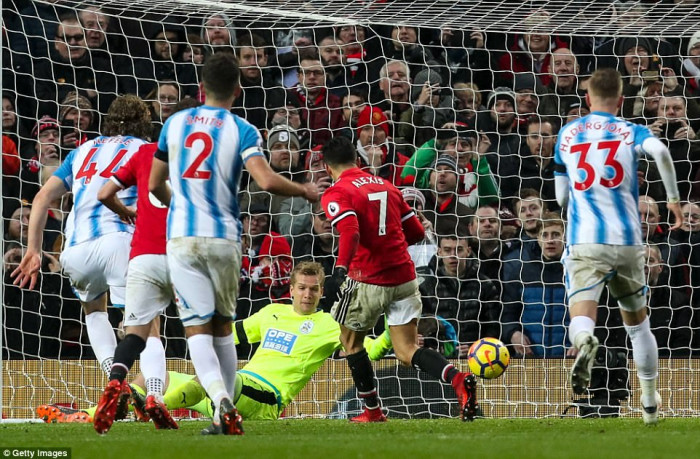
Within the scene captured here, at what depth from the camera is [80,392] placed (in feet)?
30.3

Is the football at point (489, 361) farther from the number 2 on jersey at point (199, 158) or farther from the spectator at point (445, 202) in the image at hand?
the spectator at point (445, 202)

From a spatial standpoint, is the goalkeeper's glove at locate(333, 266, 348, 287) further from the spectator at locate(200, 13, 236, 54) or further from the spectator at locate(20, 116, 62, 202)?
the spectator at locate(200, 13, 236, 54)

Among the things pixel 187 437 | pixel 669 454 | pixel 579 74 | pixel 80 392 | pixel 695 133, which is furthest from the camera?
pixel 579 74

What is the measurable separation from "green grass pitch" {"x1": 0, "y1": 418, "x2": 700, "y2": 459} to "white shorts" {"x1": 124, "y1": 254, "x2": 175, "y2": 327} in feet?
2.06

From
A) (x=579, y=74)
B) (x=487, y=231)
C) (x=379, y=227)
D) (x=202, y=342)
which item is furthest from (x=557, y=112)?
(x=202, y=342)

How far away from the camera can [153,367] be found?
23.1ft

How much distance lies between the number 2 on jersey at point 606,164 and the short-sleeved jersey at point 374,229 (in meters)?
1.49

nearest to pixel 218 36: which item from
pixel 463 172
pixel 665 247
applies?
pixel 463 172

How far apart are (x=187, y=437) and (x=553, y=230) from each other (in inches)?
224

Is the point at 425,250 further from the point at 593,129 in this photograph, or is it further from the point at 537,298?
the point at 593,129

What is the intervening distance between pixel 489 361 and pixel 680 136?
14.8 feet

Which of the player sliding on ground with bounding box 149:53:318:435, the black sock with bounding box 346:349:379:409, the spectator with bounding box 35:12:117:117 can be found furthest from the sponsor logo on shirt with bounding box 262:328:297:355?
the spectator with bounding box 35:12:117:117

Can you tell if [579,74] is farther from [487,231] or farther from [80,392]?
[80,392]

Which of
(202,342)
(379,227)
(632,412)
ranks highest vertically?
Result: (379,227)
